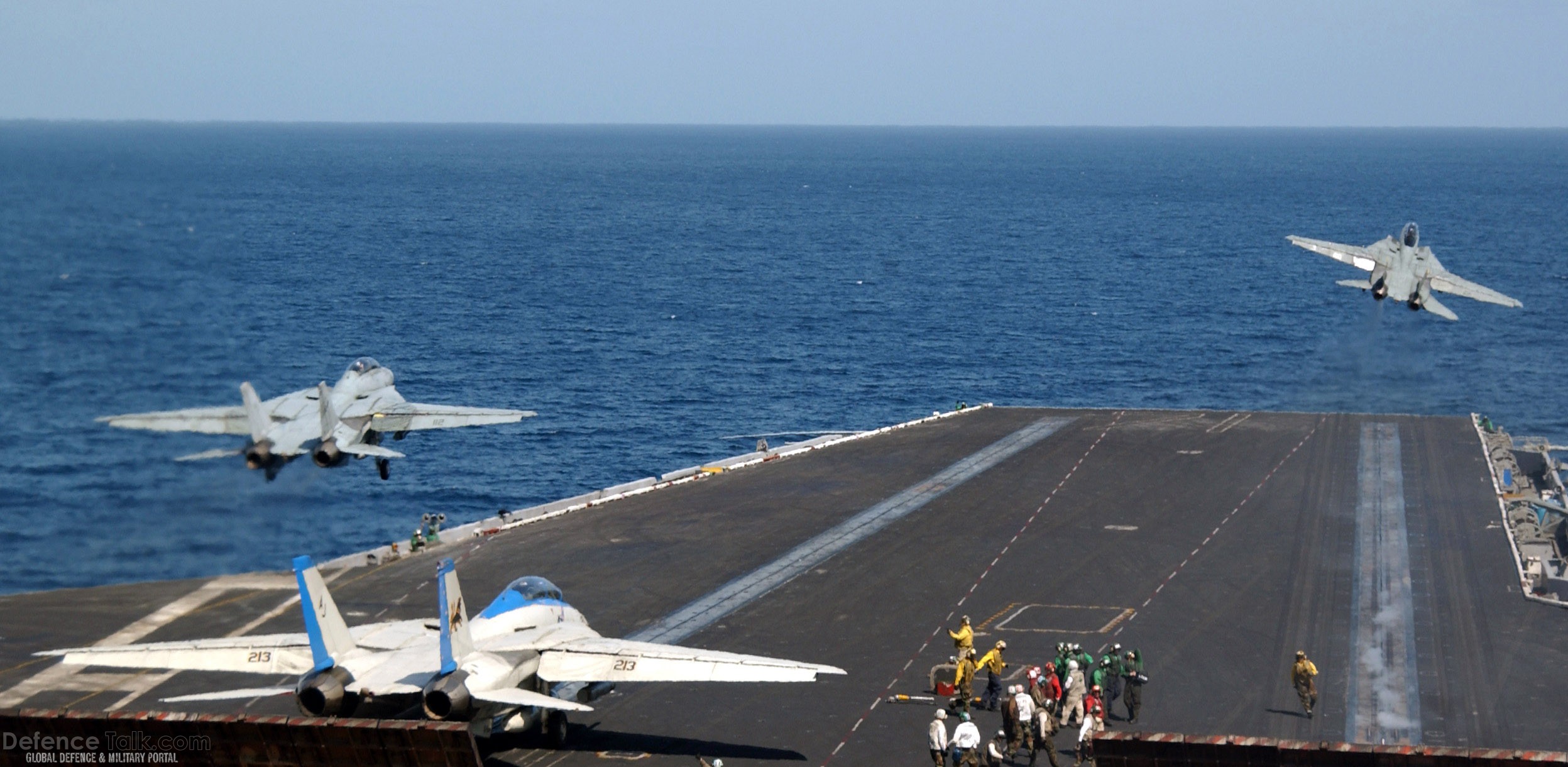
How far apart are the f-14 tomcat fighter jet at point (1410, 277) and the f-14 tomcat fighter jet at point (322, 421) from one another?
127 feet

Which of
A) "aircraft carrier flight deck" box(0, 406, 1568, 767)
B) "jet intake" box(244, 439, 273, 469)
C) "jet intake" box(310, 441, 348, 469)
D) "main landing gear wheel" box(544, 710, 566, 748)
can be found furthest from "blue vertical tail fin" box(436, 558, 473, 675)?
"jet intake" box(310, 441, 348, 469)

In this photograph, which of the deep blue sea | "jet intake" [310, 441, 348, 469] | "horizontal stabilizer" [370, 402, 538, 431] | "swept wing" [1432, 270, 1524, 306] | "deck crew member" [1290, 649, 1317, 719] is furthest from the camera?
the deep blue sea

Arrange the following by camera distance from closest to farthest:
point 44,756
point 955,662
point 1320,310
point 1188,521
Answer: point 44,756 < point 955,662 < point 1188,521 < point 1320,310

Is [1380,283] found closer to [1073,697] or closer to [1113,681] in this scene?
[1113,681]

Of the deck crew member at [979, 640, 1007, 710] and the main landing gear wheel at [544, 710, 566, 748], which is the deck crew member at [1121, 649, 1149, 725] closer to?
the deck crew member at [979, 640, 1007, 710]

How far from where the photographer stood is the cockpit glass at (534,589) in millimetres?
38562

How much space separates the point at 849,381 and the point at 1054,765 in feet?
270

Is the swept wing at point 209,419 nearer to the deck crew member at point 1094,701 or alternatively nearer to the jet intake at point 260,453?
the jet intake at point 260,453

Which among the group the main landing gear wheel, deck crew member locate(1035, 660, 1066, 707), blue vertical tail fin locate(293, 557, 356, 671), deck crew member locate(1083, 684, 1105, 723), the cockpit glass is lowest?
the main landing gear wheel

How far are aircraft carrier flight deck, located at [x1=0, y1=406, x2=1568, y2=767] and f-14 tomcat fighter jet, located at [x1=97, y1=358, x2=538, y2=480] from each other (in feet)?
18.4

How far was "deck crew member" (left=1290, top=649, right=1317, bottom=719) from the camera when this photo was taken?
126 feet

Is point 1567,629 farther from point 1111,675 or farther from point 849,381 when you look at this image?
point 849,381

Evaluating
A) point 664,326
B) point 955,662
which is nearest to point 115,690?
point 955,662

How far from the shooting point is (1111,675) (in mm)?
39125
